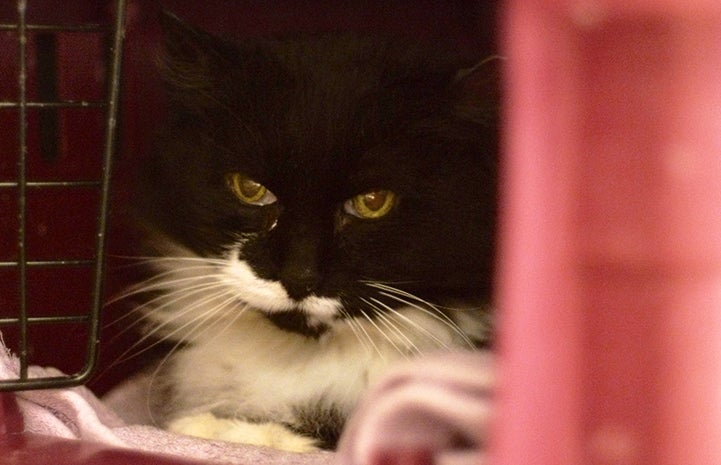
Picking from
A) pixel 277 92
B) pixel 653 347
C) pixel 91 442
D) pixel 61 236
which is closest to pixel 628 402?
pixel 653 347

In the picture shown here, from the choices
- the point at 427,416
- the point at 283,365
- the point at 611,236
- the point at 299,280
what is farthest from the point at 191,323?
the point at 611,236

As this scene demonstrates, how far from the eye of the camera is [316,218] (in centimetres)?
86

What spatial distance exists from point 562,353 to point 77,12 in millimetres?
988

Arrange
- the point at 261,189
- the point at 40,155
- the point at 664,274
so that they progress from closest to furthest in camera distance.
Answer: the point at 664,274 < the point at 261,189 < the point at 40,155

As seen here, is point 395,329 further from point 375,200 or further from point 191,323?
point 191,323

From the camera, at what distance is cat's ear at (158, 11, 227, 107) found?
93 cm

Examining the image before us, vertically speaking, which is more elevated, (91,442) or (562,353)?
(562,353)

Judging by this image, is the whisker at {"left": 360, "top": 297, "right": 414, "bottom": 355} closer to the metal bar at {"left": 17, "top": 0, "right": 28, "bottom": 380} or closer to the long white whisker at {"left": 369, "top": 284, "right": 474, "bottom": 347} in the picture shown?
the long white whisker at {"left": 369, "top": 284, "right": 474, "bottom": 347}

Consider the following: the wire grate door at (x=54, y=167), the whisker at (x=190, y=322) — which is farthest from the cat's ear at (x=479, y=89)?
the wire grate door at (x=54, y=167)

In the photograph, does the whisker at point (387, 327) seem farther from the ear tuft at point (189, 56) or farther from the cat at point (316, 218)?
the ear tuft at point (189, 56)

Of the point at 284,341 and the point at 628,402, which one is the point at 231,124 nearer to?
the point at 284,341

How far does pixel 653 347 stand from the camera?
1.33ft

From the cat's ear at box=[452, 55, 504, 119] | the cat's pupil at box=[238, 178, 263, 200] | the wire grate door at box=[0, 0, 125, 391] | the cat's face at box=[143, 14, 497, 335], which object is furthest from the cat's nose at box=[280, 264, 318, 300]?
the wire grate door at box=[0, 0, 125, 391]

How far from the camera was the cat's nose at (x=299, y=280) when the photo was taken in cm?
84
